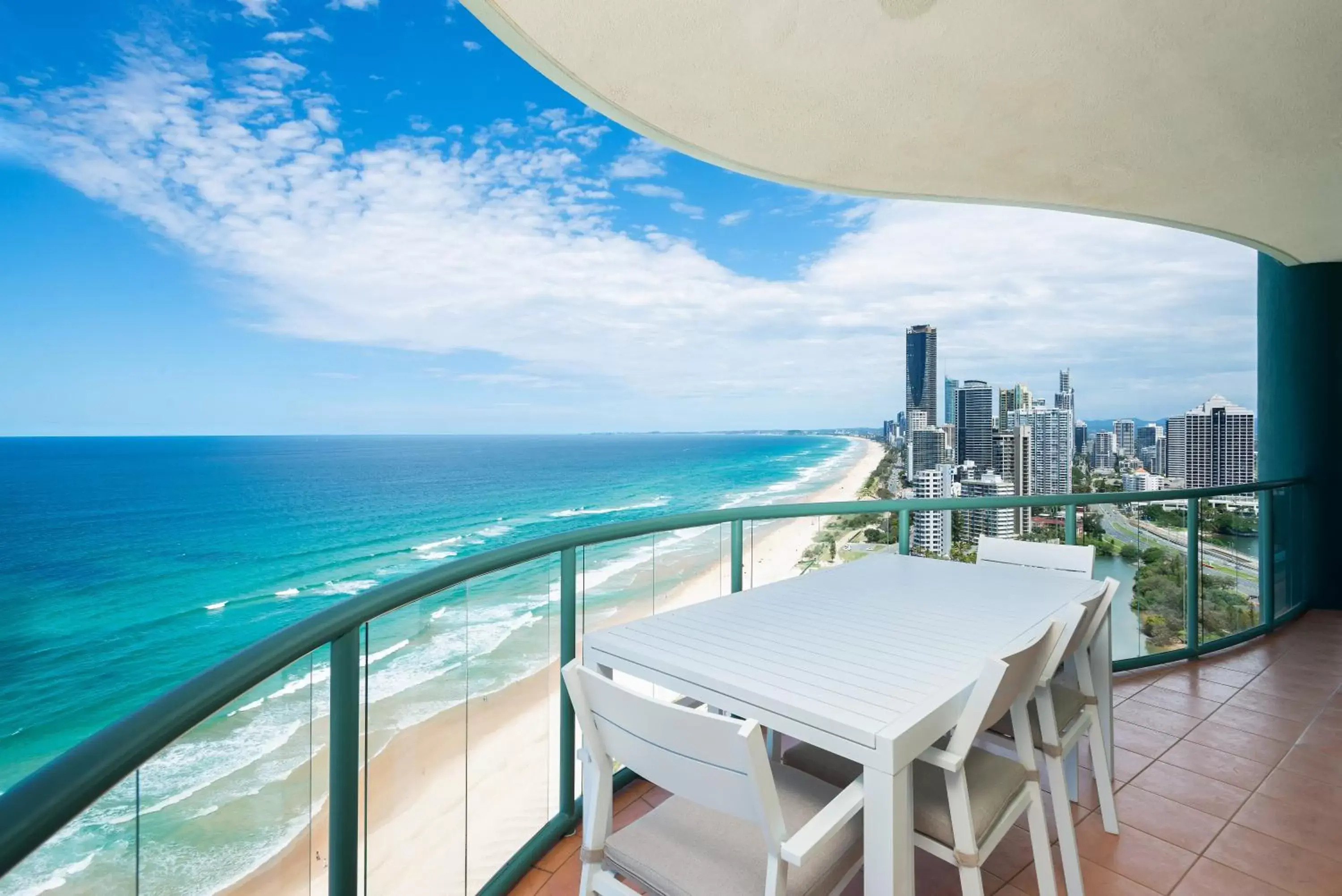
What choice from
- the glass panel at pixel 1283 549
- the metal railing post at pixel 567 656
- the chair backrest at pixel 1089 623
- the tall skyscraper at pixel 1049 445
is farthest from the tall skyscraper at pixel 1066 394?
the metal railing post at pixel 567 656

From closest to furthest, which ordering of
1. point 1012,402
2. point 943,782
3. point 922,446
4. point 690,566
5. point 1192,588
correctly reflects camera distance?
point 943,782, point 690,566, point 1192,588, point 1012,402, point 922,446

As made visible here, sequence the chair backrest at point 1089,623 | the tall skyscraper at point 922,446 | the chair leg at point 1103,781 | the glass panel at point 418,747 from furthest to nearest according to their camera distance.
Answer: the tall skyscraper at point 922,446
the chair leg at point 1103,781
the chair backrest at point 1089,623
the glass panel at point 418,747

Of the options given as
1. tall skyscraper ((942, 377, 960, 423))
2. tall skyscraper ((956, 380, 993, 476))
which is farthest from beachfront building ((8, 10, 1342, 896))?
tall skyscraper ((942, 377, 960, 423))

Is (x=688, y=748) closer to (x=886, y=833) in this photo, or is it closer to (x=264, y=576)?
(x=886, y=833)

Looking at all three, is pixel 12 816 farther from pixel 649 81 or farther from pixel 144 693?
pixel 144 693

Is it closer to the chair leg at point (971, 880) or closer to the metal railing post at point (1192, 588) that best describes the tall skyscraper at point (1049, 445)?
the metal railing post at point (1192, 588)

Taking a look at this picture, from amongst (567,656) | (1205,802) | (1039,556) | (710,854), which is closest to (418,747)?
(567,656)
